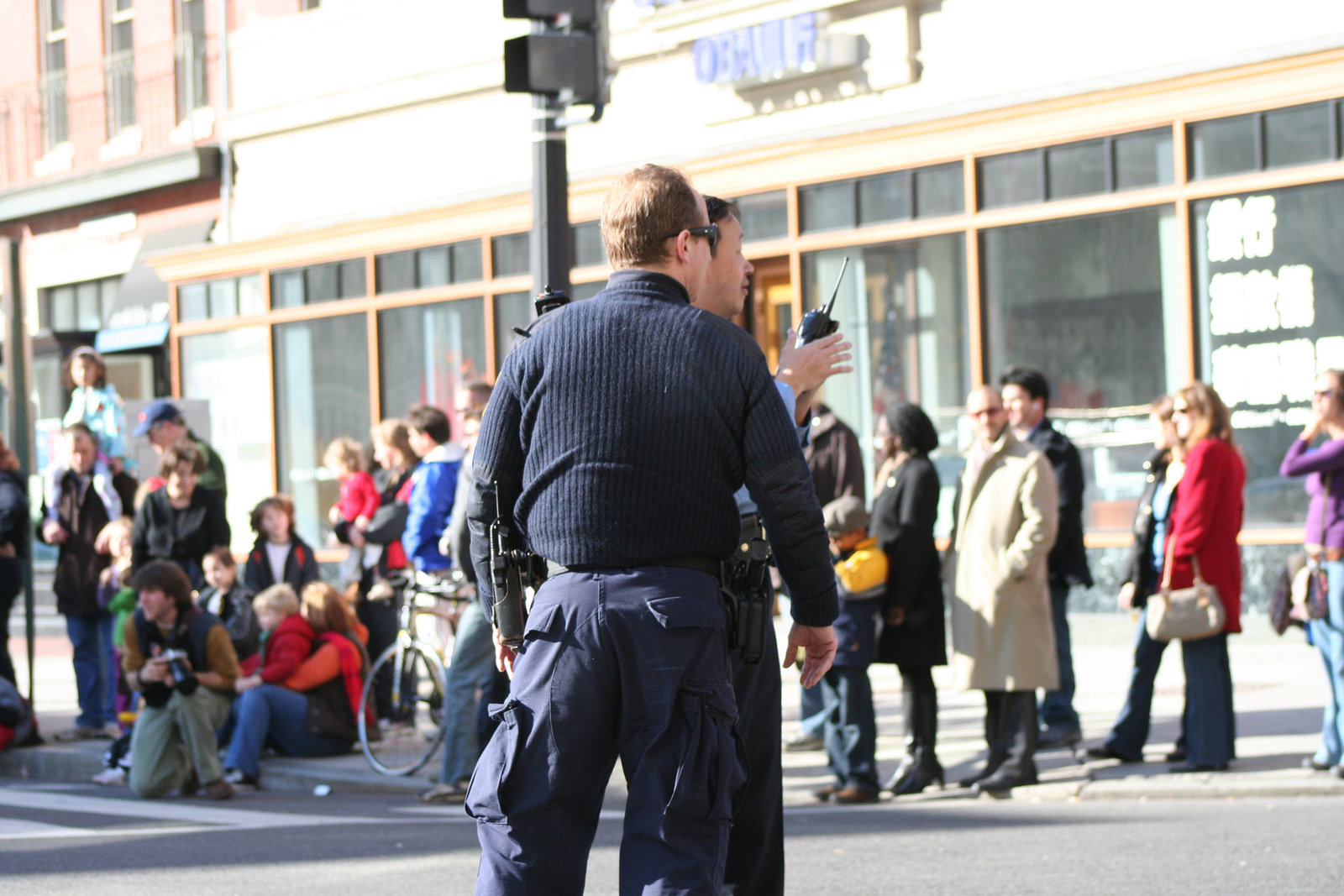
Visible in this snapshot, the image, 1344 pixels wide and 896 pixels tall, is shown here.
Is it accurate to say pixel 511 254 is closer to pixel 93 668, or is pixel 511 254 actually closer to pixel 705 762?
pixel 93 668

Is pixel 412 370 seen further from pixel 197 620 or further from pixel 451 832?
pixel 451 832

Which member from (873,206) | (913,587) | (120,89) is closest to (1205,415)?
(913,587)

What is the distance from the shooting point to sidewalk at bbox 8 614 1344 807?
27.4 feet

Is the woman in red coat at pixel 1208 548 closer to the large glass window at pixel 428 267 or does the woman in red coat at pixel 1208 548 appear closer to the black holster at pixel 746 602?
the black holster at pixel 746 602

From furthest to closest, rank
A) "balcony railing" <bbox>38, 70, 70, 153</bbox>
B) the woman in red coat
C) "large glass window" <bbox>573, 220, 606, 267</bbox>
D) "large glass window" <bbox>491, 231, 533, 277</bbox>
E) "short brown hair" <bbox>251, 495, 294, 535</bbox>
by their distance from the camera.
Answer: "balcony railing" <bbox>38, 70, 70, 153</bbox> < "large glass window" <bbox>491, 231, 533, 277</bbox> < "large glass window" <bbox>573, 220, 606, 267</bbox> < "short brown hair" <bbox>251, 495, 294, 535</bbox> < the woman in red coat

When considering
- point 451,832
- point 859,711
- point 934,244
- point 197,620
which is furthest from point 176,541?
point 934,244

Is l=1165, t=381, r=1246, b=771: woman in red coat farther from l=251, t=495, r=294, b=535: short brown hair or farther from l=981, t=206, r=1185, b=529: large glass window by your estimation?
l=251, t=495, r=294, b=535: short brown hair

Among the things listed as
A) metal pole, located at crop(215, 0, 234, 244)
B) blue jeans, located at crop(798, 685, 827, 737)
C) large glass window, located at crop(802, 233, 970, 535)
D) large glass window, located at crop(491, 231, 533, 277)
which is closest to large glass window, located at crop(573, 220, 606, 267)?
large glass window, located at crop(491, 231, 533, 277)

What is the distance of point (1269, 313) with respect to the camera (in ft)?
43.0

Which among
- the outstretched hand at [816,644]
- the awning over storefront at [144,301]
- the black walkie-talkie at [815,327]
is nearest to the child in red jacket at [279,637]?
the black walkie-talkie at [815,327]

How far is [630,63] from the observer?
17.8m

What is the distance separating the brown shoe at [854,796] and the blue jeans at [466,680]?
67.9 inches

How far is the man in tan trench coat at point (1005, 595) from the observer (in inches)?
329

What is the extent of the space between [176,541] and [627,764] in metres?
7.43
